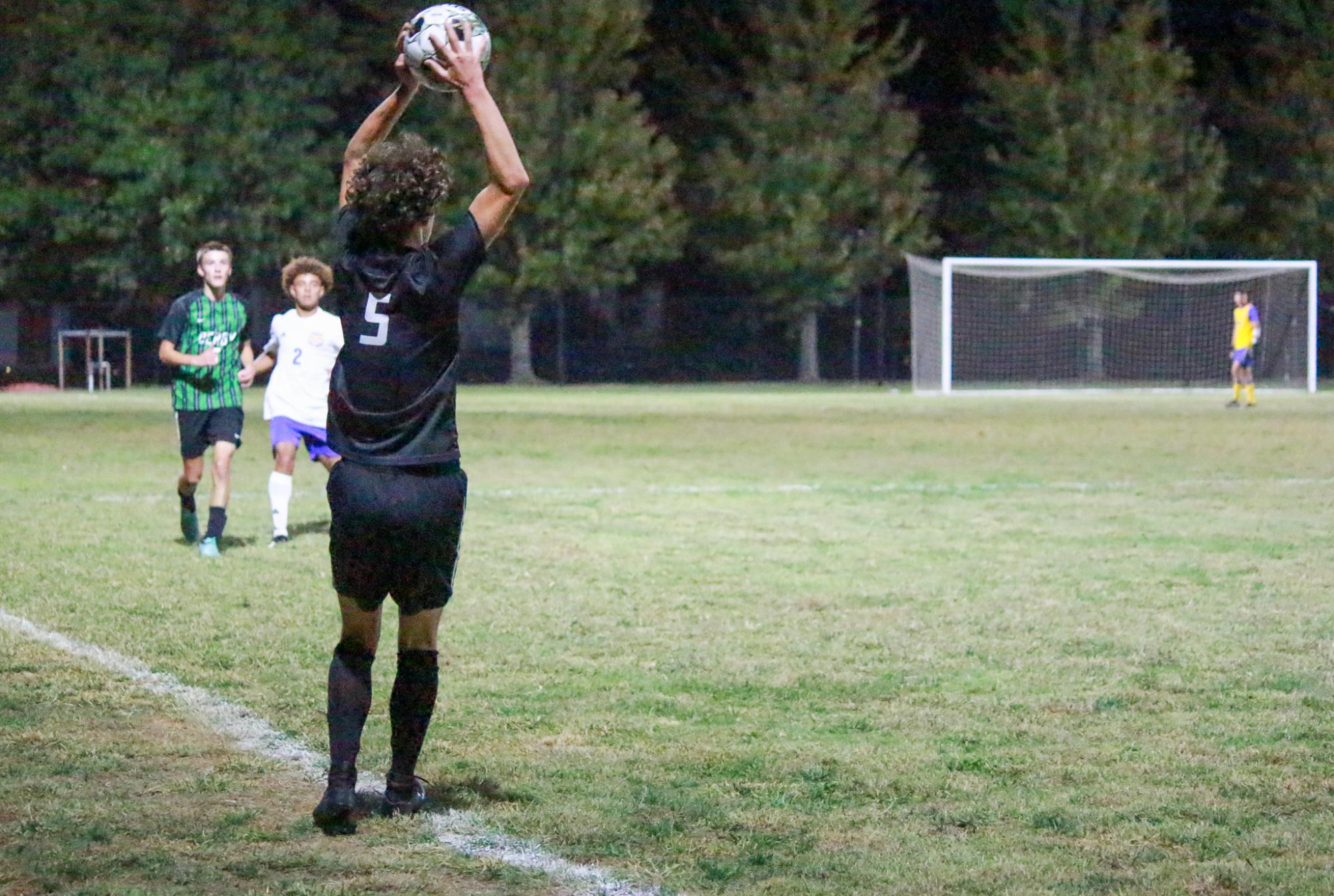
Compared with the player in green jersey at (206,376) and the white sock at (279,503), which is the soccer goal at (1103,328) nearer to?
the white sock at (279,503)

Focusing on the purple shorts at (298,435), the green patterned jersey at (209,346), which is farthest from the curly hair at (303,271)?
the purple shorts at (298,435)

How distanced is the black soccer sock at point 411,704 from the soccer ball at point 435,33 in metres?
1.70

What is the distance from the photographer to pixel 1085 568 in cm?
1060

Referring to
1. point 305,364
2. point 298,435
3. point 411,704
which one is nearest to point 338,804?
point 411,704

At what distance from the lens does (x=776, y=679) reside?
7.24m

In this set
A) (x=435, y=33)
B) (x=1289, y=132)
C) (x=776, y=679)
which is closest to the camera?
(x=435, y=33)

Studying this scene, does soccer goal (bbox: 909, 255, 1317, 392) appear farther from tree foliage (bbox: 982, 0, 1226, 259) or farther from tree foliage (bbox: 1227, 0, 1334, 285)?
tree foliage (bbox: 1227, 0, 1334, 285)

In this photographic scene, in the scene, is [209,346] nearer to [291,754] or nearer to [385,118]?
[291,754]

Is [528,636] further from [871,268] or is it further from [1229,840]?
[871,268]

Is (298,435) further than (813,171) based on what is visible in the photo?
No

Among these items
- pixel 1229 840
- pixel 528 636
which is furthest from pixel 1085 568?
pixel 1229 840

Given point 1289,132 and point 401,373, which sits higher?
point 1289,132

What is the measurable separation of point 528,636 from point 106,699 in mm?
2185

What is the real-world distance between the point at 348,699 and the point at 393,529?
22.5 inches
